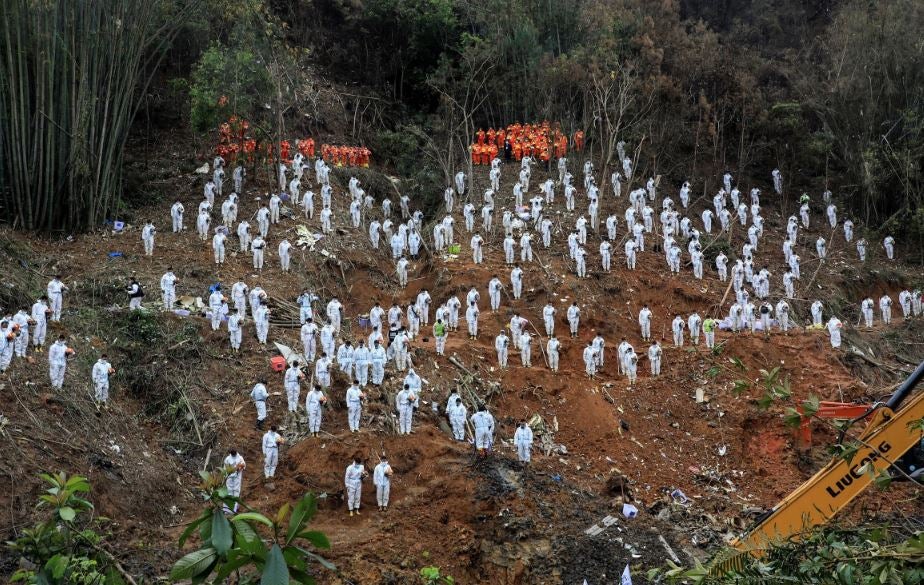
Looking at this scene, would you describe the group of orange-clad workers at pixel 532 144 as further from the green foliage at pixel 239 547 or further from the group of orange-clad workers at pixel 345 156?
the green foliage at pixel 239 547

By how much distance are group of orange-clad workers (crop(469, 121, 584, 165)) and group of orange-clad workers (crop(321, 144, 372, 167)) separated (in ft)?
11.0

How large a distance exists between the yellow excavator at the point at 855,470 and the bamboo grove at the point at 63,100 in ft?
58.1

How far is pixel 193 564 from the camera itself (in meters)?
4.32

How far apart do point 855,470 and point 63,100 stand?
18.8 m

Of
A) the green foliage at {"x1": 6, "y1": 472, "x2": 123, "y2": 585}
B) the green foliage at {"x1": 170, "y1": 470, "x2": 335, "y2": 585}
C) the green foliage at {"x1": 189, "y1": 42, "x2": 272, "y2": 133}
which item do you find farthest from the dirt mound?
the green foliage at {"x1": 170, "y1": 470, "x2": 335, "y2": 585}

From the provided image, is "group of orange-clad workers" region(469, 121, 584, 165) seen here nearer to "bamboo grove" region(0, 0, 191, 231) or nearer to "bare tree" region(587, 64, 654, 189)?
"bare tree" region(587, 64, 654, 189)

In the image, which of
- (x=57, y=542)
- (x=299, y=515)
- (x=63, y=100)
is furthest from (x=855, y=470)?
(x=63, y=100)

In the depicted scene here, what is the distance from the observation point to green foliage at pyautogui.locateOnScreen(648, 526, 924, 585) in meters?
4.04

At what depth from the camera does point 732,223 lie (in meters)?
26.1

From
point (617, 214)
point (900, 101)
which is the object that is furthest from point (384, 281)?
point (900, 101)

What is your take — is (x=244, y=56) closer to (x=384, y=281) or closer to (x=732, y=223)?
(x=384, y=281)

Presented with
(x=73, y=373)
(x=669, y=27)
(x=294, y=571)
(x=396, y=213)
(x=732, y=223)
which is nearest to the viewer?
(x=294, y=571)

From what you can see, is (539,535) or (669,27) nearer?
(539,535)

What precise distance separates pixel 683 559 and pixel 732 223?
14.5 metres
